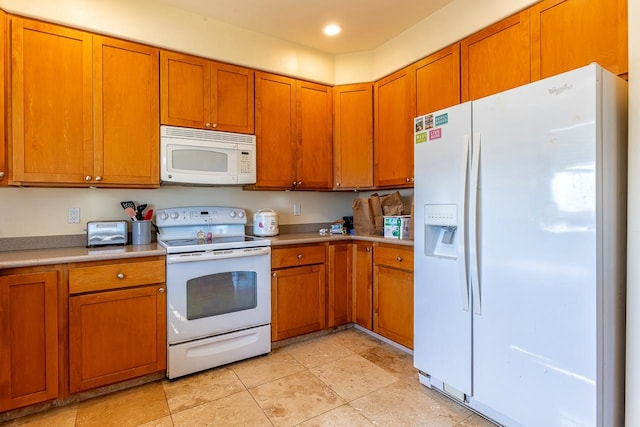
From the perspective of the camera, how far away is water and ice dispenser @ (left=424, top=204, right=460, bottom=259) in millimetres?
1858

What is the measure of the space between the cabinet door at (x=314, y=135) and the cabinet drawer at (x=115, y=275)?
139cm

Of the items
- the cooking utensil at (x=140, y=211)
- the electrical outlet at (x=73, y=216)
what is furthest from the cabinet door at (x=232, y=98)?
the electrical outlet at (x=73, y=216)

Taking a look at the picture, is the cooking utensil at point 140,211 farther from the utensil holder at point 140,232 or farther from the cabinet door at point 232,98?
the cabinet door at point 232,98

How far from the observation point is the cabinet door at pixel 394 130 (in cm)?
278

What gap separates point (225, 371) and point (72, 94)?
2.09 metres

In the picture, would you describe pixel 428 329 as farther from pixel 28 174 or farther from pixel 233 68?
pixel 28 174

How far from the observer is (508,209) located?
1.59m

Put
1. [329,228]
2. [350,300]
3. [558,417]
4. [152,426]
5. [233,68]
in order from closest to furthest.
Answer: [558,417] → [152,426] → [233,68] → [350,300] → [329,228]

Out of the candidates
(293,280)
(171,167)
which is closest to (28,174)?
(171,167)

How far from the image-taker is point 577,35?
5.85ft

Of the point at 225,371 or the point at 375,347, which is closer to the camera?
the point at 225,371

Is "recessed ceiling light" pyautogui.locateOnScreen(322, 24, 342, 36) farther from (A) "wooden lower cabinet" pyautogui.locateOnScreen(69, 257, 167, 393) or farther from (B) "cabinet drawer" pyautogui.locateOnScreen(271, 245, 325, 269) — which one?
(A) "wooden lower cabinet" pyautogui.locateOnScreen(69, 257, 167, 393)

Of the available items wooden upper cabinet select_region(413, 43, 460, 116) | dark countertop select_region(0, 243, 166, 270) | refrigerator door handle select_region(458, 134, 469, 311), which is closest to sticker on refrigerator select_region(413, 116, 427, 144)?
refrigerator door handle select_region(458, 134, 469, 311)

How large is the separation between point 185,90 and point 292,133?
93cm
